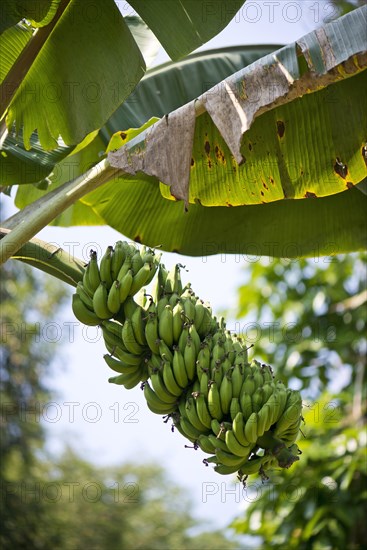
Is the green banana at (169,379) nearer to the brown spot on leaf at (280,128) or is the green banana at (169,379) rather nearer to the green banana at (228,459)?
the green banana at (228,459)

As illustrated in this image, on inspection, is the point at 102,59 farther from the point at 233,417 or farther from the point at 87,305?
the point at 233,417

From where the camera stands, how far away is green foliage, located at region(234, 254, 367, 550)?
3754 mm

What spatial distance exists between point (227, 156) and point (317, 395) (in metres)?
2.94

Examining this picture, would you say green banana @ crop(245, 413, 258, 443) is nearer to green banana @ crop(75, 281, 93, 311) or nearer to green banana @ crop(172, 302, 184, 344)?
green banana @ crop(172, 302, 184, 344)

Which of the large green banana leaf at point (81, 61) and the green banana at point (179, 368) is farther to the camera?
the large green banana leaf at point (81, 61)

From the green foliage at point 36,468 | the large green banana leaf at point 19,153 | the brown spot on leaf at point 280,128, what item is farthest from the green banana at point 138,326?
the green foliage at point 36,468

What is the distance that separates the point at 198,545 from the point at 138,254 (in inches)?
595

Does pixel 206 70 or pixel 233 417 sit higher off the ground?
pixel 206 70

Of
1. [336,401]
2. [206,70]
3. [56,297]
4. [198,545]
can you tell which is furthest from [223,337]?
[198,545]

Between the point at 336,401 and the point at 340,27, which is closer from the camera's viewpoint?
the point at 340,27

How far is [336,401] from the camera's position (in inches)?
175

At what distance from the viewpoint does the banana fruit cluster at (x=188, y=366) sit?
65.1 inches

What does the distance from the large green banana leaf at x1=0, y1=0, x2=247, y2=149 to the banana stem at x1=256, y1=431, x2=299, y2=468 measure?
919 millimetres

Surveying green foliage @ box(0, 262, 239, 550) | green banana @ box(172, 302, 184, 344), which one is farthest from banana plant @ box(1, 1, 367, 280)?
green foliage @ box(0, 262, 239, 550)
